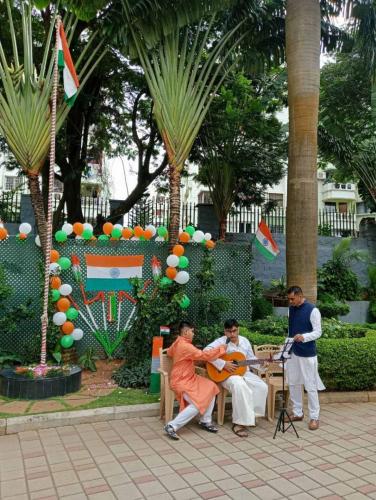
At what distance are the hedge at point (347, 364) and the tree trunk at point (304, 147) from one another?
3.49 ft

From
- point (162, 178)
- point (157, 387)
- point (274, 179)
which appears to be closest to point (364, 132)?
point (274, 179)

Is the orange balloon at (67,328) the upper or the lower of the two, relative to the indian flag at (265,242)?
lower

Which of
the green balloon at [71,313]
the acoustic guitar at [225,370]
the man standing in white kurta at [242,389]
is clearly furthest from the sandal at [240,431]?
the green balloon at [71,313]

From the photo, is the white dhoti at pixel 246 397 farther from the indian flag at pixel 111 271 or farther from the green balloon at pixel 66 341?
the indian flag at pixel 111 271

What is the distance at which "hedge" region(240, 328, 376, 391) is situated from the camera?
646 centimetres

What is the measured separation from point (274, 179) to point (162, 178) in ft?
17.9

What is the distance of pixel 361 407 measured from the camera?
625cm

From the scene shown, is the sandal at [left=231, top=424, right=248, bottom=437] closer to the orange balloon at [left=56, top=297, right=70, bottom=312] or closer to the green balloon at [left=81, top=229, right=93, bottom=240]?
the orange balloon at [left=56, top=297, right=70, bottom=312]

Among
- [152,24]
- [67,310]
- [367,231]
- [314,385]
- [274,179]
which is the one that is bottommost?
[314,385]

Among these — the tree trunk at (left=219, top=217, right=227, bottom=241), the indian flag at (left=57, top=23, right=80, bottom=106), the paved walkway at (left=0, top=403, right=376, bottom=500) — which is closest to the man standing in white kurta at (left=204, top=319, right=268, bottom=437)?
the paved walkway at (left=0, top=403, right=376, bottom=500)

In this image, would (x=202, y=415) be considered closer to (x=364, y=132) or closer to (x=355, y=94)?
(x=355, y=94)

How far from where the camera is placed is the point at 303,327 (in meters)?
5.57

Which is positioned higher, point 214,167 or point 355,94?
point 355,94

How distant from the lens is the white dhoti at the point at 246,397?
5.16 metres
